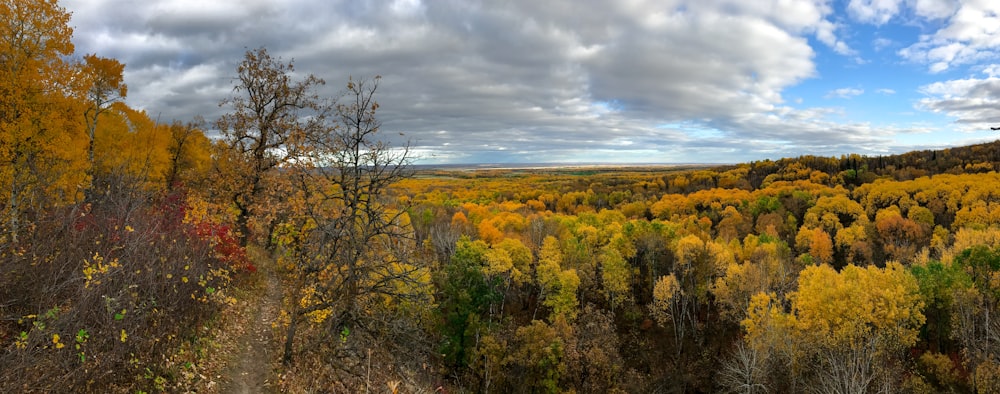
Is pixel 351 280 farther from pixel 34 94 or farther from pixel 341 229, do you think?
pixel 34 94

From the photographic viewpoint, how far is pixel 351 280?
14.5m

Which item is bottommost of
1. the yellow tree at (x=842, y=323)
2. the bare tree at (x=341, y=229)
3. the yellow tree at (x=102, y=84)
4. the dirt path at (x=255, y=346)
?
the yellow tree at (x=842, y=323)

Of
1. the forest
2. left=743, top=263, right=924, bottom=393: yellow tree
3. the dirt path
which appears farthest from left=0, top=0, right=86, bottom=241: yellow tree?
→ left=743, top=263, right=924, bottom=393: yellow tree

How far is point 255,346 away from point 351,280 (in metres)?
4.39

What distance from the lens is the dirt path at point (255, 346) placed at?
43.3 feet

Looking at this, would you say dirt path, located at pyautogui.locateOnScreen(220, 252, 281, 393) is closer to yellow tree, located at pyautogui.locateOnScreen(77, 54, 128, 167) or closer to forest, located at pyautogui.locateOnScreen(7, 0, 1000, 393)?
forest, located at pyautogui.locateOnScreen(7, 0, 1000, 393)

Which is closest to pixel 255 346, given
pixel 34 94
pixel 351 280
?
pixel 351 280

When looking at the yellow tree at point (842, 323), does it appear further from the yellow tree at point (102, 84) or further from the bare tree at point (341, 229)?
the yellow tree at point (102, 84)

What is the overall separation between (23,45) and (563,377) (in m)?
35.6

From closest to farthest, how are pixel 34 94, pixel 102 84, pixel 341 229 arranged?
pixel 341 229 → pixel 34 94 → pixel 102 84

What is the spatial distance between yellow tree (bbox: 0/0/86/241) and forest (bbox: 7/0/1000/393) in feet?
0.27

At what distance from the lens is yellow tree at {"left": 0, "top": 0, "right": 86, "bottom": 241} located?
16.9 metres

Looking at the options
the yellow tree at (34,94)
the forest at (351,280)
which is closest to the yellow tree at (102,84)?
the forest at (351,280)

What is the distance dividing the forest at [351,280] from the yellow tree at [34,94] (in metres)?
0.08
